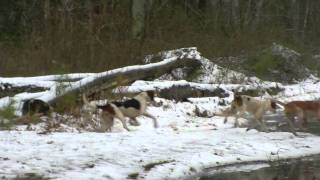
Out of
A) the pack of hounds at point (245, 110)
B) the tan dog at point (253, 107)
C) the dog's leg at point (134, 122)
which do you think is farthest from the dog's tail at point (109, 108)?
the tan dog at point (253, 107)

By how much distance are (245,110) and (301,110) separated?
3.75ft

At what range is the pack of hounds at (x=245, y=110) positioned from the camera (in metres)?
12.2

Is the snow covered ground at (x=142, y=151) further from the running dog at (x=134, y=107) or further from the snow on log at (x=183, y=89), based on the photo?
the snow on log at (x=183, y=89)

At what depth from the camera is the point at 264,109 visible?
498 inches

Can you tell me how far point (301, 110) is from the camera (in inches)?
507

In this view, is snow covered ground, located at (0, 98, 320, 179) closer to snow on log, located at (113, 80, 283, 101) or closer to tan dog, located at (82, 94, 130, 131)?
tan dog, located at (82, 94, 130, 131)

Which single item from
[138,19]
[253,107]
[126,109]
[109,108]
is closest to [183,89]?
[253,107]

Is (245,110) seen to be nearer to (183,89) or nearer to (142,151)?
(142,151)

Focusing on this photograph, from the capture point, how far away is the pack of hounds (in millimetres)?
12164

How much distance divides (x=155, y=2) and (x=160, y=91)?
11.1m

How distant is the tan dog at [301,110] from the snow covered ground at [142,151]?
2.03 ft

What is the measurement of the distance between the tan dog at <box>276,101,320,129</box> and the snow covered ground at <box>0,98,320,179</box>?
62 cm

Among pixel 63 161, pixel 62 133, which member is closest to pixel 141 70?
pixel 62 133

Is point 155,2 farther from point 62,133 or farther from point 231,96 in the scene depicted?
point 62,133
